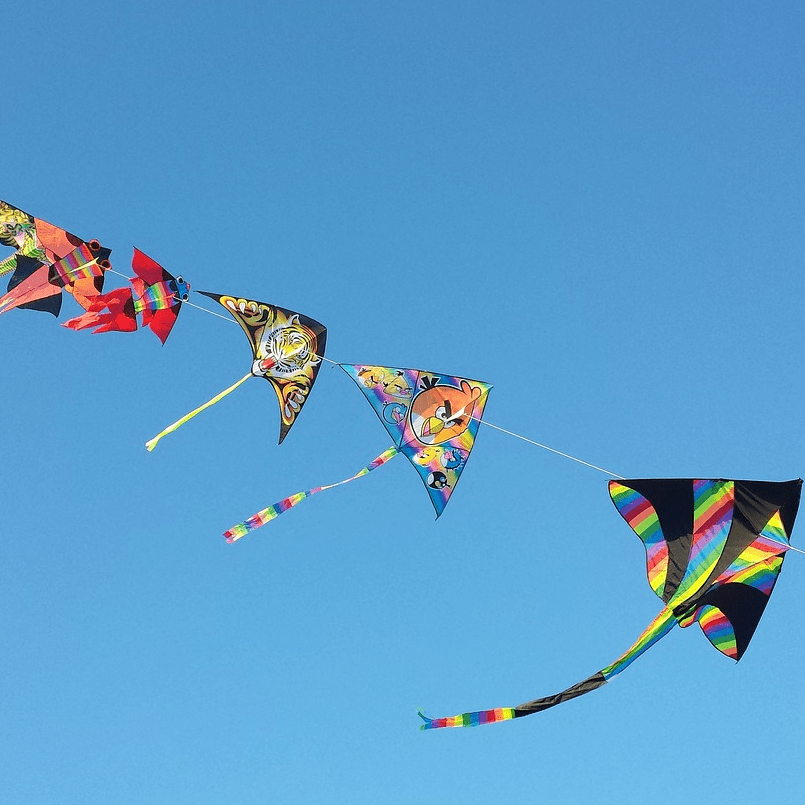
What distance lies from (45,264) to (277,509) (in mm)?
4142

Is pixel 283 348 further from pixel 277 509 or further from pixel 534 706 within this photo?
pixel 534 706

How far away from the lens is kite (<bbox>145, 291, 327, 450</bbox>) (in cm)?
1445

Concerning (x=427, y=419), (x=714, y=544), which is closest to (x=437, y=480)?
Answer: (x=427, y=419)

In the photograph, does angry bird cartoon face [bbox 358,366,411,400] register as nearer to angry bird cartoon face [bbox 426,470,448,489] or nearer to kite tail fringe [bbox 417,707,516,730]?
angry bird cartoon face [bbox 426,470,448,489]

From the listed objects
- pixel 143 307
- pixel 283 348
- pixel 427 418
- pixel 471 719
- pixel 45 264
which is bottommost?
pixel 471 719

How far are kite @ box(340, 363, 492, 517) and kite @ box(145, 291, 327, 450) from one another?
19.1 inches

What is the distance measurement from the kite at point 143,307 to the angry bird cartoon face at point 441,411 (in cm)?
299

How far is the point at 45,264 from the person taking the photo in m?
15.1

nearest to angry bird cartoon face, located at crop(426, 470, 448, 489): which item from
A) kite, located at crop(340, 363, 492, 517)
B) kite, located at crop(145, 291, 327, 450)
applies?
kite, located at crop(340, 363, 492, 517)

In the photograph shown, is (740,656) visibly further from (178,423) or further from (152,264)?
(152,264)

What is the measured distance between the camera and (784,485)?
41.2ft

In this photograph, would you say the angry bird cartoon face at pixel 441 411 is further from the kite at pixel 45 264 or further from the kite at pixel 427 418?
the kite at pixel 45 264

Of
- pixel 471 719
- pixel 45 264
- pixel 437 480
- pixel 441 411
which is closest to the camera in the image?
pixel 471 719

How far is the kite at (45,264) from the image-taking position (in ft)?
48.8
